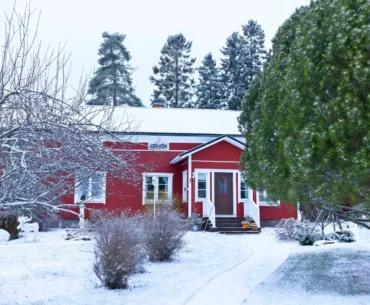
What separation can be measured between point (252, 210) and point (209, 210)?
1.98 metres

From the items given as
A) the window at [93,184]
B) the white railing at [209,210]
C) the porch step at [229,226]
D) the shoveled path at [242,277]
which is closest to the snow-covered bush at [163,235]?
the shoveled path at [242,277]

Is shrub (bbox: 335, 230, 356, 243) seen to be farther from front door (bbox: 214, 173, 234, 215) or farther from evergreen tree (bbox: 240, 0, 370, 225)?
evergreen tree (bbox: 240, 0, 370, 225)

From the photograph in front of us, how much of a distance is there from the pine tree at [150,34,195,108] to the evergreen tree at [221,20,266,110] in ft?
12.5

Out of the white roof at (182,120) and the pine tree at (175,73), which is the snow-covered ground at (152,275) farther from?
the pine tree at (175,73)

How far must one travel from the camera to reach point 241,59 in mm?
49406

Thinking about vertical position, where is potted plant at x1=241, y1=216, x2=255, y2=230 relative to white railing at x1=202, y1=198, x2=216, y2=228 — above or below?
below

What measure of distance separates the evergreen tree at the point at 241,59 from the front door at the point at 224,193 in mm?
25872

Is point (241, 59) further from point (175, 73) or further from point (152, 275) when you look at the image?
point (152, 275)

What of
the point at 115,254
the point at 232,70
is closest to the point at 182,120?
the point at 115,254

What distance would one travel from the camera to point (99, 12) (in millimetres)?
9242

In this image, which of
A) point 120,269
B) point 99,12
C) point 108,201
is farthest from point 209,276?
point 108,201

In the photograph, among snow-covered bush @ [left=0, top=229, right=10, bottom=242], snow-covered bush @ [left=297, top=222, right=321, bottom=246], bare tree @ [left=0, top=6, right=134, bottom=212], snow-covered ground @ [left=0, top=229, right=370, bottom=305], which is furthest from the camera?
snow-covered bush @ [left=0, top=229, right=10, bottom=242]

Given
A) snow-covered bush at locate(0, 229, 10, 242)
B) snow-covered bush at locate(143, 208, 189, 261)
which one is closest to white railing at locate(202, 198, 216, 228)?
snow-covered bush at locate(0, 229, 10, 242)

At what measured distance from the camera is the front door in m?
21.3
